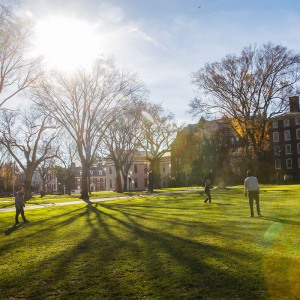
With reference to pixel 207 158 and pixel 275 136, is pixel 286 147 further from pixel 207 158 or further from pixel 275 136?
pixel 207 158

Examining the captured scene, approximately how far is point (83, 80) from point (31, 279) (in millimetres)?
26744

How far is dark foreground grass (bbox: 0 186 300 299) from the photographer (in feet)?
16.9

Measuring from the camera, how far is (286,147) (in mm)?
69812

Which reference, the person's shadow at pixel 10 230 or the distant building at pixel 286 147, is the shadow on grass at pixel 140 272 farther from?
the distant building at pixel 286 147

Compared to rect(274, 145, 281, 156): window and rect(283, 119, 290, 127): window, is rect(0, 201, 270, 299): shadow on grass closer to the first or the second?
rect(274, 145, 281, 156): window

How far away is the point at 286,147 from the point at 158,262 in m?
68.7

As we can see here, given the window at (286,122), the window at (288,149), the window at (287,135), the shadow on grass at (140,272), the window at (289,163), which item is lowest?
the shadow on grass at (140,272)

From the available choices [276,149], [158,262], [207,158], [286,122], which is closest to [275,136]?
[276,149]

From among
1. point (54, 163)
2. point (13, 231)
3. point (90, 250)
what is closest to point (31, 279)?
point (90, 250)

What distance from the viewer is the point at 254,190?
13188mm

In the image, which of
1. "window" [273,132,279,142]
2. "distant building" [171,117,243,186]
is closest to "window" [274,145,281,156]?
"window" [273,132,279,142]

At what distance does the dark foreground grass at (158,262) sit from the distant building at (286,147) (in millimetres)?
61879

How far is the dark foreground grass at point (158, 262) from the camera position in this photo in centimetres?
516

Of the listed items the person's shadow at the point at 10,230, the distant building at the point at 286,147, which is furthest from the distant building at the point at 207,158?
the person's shadow at the point at 10,230
